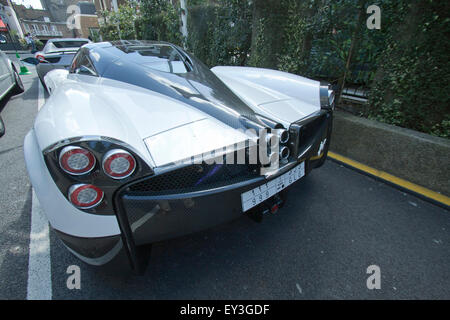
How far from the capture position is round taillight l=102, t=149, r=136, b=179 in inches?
37.8

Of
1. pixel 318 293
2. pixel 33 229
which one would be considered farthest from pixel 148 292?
pixel 33 229

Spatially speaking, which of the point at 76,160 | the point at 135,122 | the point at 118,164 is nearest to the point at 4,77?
the point at 135,122

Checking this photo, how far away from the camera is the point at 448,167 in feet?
6.96

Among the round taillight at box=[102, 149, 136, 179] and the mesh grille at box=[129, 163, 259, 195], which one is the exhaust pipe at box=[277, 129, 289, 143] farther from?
the round taillight at box=[102, 149, 136, 179]

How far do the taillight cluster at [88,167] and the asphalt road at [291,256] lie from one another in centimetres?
46

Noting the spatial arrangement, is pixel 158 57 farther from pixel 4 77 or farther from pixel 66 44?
pixel 66 44

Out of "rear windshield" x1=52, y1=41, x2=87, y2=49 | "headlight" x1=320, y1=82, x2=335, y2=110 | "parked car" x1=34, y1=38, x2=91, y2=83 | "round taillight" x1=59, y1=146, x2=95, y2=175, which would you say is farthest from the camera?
"rear windshield" x1=52, y1=41, x2=87, y2=49

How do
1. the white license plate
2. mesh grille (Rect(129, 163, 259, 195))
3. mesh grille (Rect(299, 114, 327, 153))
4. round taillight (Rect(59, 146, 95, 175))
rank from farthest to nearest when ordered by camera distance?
1. mesh grille (Rect(299, 114, 327, 153))
2. the white license plate
3. mesh grille (Rect(129, 163, 259, 195))
4. round taillight (Rect(59, 146, 95, 175))

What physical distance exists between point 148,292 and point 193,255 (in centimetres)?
36

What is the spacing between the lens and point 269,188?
139 cm

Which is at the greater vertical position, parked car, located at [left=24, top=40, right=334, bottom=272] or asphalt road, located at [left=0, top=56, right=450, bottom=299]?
parked car, located at [left=24, top=40, right=334, bottom=272]

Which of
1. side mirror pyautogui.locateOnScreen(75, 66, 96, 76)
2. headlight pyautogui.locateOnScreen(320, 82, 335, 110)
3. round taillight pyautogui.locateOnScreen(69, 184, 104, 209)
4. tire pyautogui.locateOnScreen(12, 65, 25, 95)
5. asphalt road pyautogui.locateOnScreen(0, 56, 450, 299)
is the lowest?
asphalt road pyautogui.locateOnScreen(0, 56, 450, 299)

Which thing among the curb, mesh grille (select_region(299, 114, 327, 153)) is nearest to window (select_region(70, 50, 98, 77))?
mesh grille (select_region(299, 114, 327, 153))
